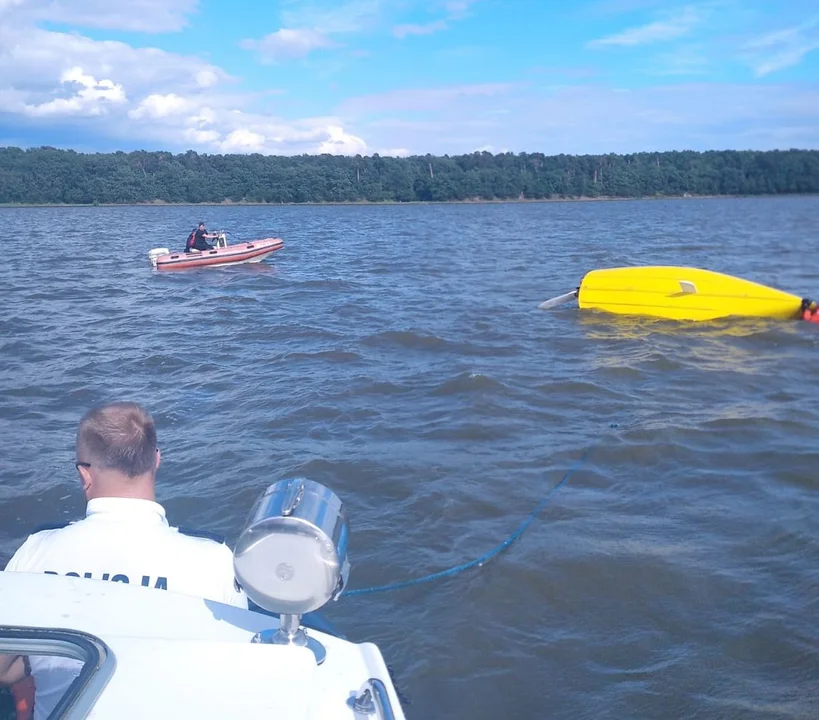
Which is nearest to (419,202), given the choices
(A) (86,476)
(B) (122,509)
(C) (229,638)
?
(A) (86,476)

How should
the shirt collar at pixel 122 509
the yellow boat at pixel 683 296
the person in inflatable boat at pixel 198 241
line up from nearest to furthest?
the shirt collar at pixel 122 509, the yellow boat at pixel 683 296, the person in inflatable boat at pixel 198 241

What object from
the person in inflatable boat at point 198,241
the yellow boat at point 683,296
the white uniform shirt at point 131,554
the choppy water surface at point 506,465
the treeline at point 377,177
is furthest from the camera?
the treeline at point 377,177

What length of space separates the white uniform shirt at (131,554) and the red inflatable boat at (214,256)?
17869mm

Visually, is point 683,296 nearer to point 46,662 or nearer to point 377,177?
point 46,662

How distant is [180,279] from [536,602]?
51.4 feet

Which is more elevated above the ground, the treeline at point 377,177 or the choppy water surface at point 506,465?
the treeline at point 377,177

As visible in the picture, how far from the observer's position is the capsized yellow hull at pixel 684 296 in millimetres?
11062

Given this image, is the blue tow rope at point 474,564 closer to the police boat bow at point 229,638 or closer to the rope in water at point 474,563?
the rope in water at point 474,563

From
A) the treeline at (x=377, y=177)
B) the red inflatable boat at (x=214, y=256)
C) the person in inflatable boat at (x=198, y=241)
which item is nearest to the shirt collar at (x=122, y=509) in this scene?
the red inflatable boat at (x=214, y=256)

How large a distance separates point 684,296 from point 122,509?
10232 millimetres

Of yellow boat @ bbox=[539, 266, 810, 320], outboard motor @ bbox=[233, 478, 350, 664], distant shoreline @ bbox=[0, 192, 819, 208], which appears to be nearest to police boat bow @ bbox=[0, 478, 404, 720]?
outboard motor @ bbox=[233, 478, 350, 664]

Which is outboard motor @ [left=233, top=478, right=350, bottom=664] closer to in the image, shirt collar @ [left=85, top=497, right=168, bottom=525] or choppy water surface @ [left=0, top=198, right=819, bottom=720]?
shirt collar @ [left=85, top=497, right=168, bottom=525]

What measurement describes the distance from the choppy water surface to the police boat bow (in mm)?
1711

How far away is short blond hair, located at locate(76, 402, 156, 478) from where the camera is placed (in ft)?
7.86
